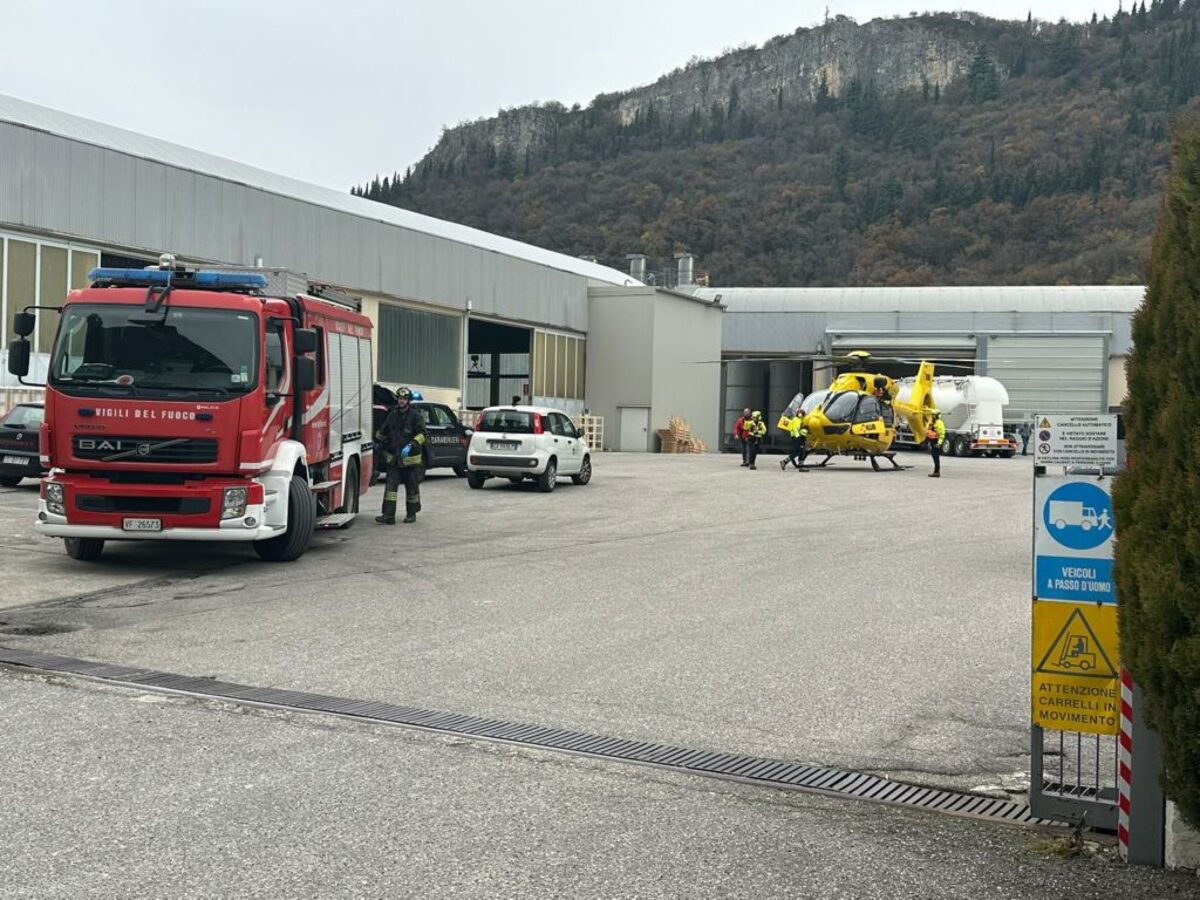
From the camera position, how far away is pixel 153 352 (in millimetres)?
13258

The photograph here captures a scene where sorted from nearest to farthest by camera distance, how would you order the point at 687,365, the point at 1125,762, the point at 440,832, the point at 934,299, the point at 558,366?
1. the point at 1125,762
2. the point at 440,832
3. the point at 558,366
4. the point at 687,365
5. the point at 934,299

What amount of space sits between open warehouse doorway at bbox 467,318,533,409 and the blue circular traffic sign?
46.3m

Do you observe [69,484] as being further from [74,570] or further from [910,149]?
[910,149]

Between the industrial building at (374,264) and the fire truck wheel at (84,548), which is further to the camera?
the industrial building at (374,264)

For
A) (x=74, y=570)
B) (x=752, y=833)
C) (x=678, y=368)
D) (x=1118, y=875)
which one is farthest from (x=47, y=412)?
(x=678, y=368)

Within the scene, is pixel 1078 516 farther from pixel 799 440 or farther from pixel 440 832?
pixel 799 440

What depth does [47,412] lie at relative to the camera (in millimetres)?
13078

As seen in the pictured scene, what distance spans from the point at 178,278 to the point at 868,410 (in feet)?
86.0

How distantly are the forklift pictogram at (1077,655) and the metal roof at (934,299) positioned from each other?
61.9 metres

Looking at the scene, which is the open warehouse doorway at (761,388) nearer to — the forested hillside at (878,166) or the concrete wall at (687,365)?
the concrete wall at (687,365)

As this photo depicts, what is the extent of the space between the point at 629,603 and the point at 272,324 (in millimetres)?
4860

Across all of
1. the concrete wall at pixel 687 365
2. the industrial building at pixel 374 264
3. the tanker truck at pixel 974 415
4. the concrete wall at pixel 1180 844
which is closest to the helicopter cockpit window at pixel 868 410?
the industrial building at pixel 374 264

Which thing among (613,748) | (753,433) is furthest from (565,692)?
(753,433)

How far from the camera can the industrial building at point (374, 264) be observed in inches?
1215
